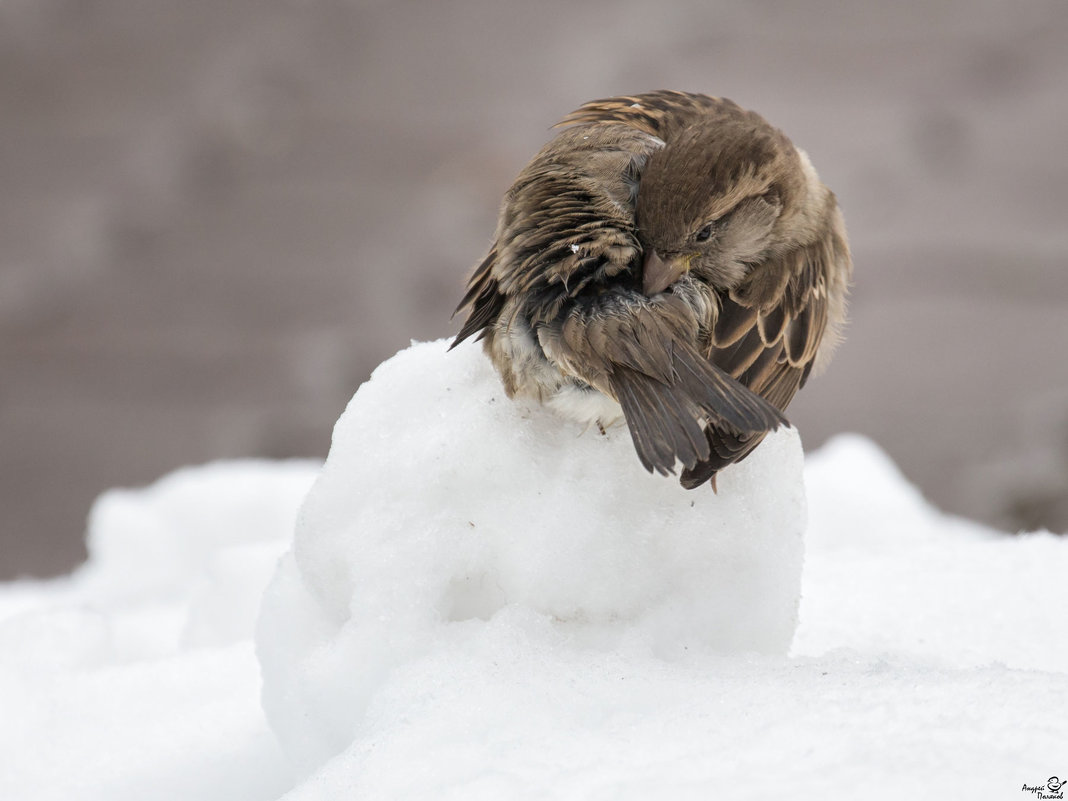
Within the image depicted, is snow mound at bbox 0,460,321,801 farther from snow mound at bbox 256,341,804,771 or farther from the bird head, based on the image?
the bird head

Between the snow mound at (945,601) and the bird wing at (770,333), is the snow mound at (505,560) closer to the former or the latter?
the bird wing at (770,333)

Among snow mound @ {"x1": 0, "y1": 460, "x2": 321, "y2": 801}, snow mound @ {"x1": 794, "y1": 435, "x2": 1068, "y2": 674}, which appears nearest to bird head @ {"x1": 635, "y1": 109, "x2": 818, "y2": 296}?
snow mound @ {"x1": 794, "y1": 435, "x2": 1068, "y2": 674}

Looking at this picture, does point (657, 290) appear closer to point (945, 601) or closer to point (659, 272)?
point (659, 272)

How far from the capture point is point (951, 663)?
→ 1395 mm

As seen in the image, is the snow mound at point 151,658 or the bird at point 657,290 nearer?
the bird at point 657,290

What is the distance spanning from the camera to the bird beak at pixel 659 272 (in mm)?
1253

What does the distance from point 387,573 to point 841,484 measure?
149 cm

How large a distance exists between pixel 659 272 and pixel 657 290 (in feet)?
0.07

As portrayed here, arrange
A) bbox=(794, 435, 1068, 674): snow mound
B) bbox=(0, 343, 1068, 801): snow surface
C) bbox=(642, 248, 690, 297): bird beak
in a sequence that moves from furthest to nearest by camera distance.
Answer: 1. bbox=(794, 435, 1068, 674): snow mound
2. bbox=(642, 248, 690, 297): bird beak
3. bbox=(0, 343, 1068, 801): snow surface

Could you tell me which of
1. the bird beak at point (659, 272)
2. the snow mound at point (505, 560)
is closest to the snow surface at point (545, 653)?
the snow mound at point (505, 560)

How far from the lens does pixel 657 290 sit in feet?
4.11

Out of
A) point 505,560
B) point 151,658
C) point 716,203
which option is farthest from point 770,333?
point 151,658

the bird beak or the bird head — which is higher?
the bird head

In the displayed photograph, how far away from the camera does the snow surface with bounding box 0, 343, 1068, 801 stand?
2.94ft
